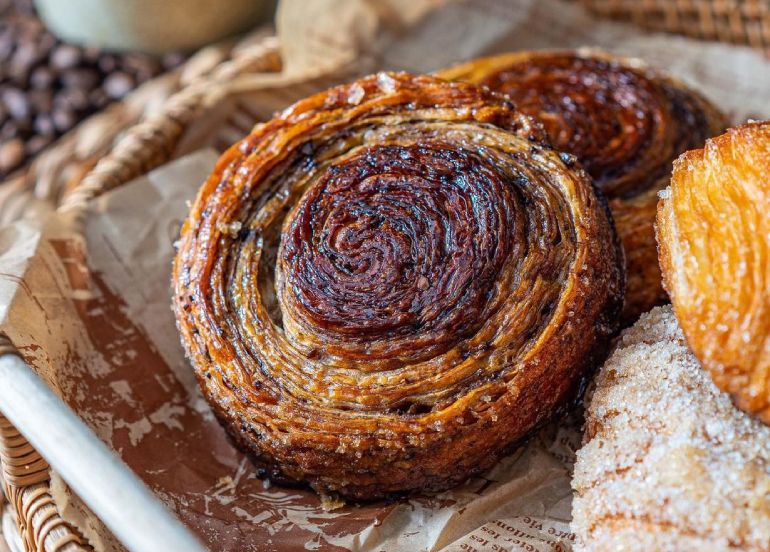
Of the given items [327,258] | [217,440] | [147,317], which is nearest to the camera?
[327,258]

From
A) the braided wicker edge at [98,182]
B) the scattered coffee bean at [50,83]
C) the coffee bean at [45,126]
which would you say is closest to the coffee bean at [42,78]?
the scattered coffee bean at [50,83]

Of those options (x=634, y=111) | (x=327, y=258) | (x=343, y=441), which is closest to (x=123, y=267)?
(x=327, y=258)

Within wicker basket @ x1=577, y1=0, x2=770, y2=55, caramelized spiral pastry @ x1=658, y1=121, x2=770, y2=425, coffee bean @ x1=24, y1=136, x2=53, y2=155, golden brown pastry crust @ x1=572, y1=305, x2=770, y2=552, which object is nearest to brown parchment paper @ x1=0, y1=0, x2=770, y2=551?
golden brown pastry crust @ x1=572, y1=305, x2=770, y2=552

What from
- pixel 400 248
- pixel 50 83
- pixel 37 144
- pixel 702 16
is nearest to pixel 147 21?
pixel 50 83

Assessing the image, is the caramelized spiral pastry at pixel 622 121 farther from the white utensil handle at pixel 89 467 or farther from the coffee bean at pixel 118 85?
the coffee bean at pixel 118 85

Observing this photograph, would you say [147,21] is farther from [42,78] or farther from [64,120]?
[64,120]

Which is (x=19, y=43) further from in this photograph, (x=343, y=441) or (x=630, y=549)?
(x=630, y=549)

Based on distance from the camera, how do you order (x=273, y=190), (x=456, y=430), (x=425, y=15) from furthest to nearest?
(x=425, y=15) → (x=273, y=190) → (x=456, y=430)
